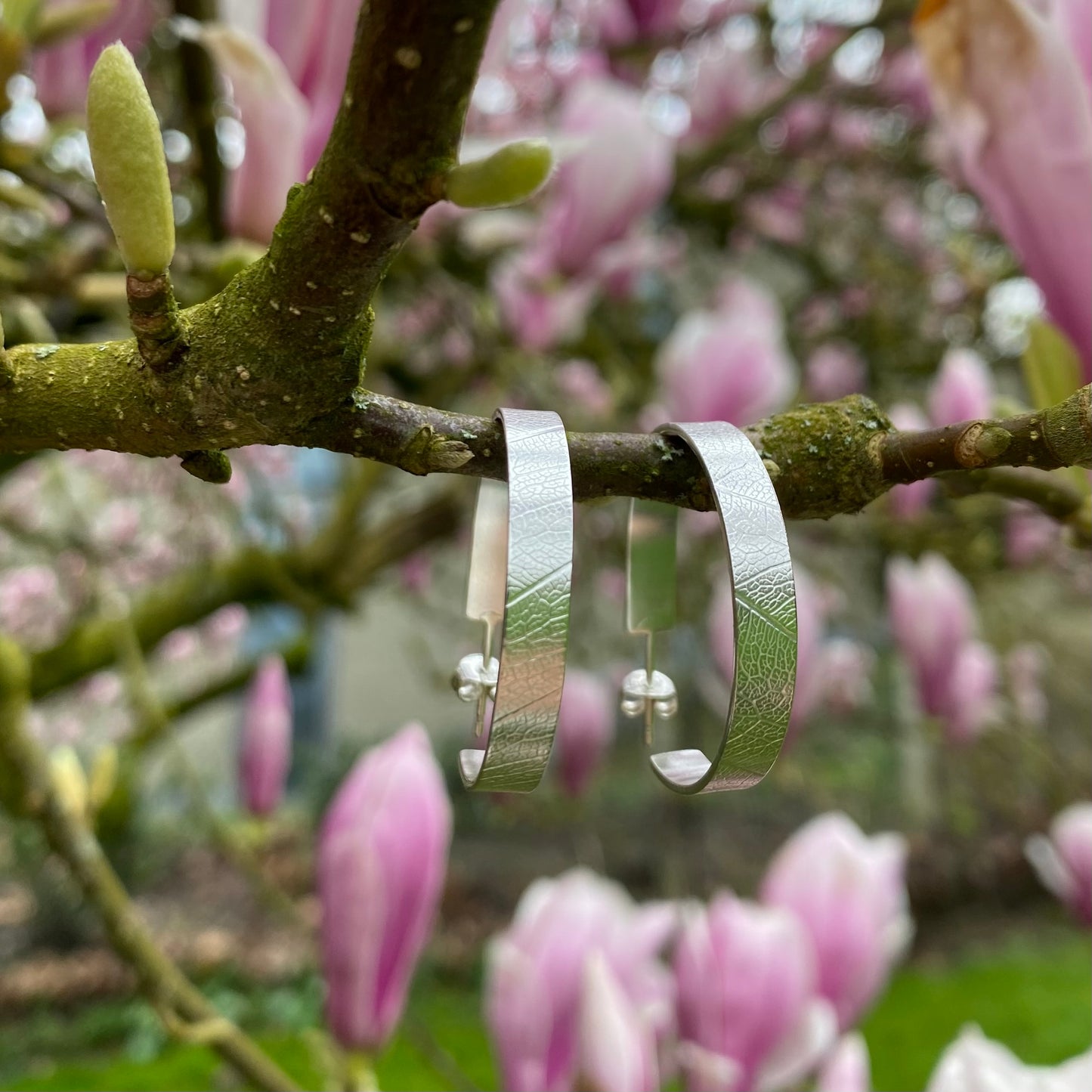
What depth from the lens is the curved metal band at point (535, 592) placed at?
0.45ft

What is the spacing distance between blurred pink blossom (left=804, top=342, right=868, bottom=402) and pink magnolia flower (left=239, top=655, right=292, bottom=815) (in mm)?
834

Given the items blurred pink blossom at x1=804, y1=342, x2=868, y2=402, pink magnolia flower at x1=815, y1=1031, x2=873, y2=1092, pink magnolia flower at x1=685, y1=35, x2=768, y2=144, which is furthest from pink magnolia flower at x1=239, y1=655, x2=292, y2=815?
blurred pink blossom at x1=804, y1=342, x2=868, y2=402

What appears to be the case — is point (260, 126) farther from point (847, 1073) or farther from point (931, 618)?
point (931, 618)

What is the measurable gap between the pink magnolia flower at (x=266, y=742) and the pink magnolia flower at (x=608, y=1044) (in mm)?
355

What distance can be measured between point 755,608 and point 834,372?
1292 millimetres

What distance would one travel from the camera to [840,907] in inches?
18.0

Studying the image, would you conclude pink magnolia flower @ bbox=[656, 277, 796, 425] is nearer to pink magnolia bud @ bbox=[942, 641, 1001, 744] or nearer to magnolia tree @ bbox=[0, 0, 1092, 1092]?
magnolia tree @ bbox=[0, 0, 1092, 1092]

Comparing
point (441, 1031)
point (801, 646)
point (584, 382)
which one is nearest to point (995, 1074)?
point (801, 646)

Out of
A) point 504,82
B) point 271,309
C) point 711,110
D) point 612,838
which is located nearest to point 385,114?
point 271,309

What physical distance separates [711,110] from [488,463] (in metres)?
0.93

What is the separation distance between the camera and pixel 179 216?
0.70 m

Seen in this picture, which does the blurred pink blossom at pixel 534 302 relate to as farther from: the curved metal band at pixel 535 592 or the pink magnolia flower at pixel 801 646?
the curved metal band at pixel 535 592

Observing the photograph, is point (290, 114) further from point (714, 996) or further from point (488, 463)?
point (714, 996)

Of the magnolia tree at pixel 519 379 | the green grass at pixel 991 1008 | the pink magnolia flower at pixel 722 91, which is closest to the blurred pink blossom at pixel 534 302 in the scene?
the magnolia tree at pixel 519 379
